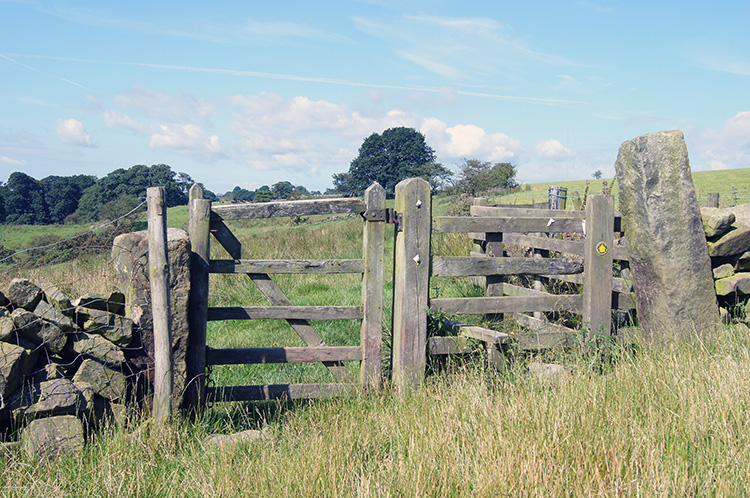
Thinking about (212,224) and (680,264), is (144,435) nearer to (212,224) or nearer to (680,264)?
(212,224)

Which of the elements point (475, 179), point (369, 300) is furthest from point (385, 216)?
point (475, 179)

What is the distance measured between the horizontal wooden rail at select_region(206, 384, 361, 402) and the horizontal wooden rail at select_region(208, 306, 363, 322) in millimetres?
597

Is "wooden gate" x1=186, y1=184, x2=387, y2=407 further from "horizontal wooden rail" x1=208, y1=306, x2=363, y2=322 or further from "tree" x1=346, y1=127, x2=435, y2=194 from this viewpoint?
"tree" x1=346, y1=127, x2=435, y2=194

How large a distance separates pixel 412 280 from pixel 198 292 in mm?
1852

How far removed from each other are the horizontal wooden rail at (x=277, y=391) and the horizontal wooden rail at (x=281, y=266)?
993 mm

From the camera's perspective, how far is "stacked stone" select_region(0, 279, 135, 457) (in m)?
3.39

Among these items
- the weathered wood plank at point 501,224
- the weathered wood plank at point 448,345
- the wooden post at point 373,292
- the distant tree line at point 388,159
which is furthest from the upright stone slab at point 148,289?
the distant tree line at point 388,159

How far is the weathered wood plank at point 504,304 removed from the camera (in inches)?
194

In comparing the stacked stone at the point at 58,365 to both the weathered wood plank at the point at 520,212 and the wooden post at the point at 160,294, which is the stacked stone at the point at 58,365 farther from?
the weathered wood plank at the point at 520,212

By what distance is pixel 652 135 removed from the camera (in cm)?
567

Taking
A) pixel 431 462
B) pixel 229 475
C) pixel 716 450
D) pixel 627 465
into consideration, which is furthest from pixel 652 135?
pixel 229 475

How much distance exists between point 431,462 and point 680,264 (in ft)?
13.5

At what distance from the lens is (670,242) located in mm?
5539

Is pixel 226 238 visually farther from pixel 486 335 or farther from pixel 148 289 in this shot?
pixel 486 335
